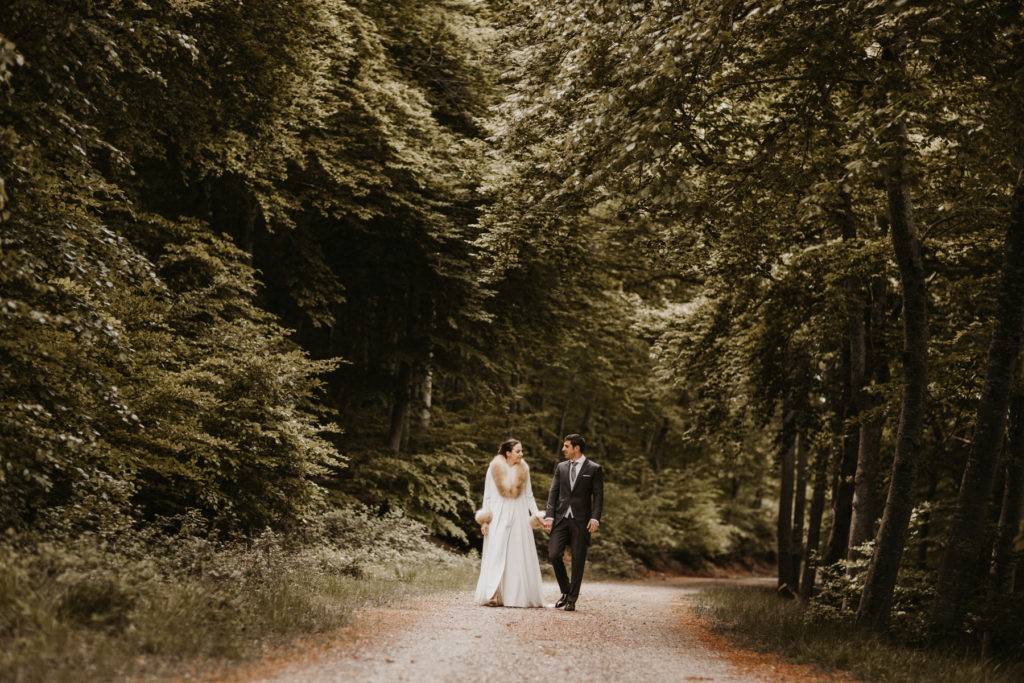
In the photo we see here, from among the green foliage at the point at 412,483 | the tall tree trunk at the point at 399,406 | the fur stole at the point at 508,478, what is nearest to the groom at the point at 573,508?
the fur stole at the point at 508,478

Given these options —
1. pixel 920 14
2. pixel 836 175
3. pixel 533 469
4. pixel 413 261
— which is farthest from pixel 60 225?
pixel 533 469

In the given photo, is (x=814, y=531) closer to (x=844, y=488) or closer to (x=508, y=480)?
(x=844, y=488)

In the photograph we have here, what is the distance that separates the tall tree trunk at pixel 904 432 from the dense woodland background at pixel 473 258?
3 centimetres

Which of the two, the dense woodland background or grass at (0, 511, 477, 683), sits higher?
Result: the dense woodland background

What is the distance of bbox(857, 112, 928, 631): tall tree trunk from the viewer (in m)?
8.98

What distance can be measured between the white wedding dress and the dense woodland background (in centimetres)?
251

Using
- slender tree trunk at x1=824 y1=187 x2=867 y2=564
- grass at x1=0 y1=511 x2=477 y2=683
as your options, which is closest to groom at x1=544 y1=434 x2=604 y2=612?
grass at x1=0 y1=511 x2=477 y2=683

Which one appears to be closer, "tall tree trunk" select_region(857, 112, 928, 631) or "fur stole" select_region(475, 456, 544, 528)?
"tall tree trunk" select_region(857, 112, 928, 631)

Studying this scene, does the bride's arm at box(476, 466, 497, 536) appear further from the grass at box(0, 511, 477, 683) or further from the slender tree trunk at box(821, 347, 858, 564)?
the slender tree trunk at box(821, 347, 858, 564)

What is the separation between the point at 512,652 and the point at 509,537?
149 inches

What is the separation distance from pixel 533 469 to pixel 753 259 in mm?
15524

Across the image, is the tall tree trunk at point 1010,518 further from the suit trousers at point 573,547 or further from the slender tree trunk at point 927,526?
the suit trousers at point 573,547

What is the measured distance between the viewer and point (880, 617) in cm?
895

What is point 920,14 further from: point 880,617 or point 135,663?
point 135,663
